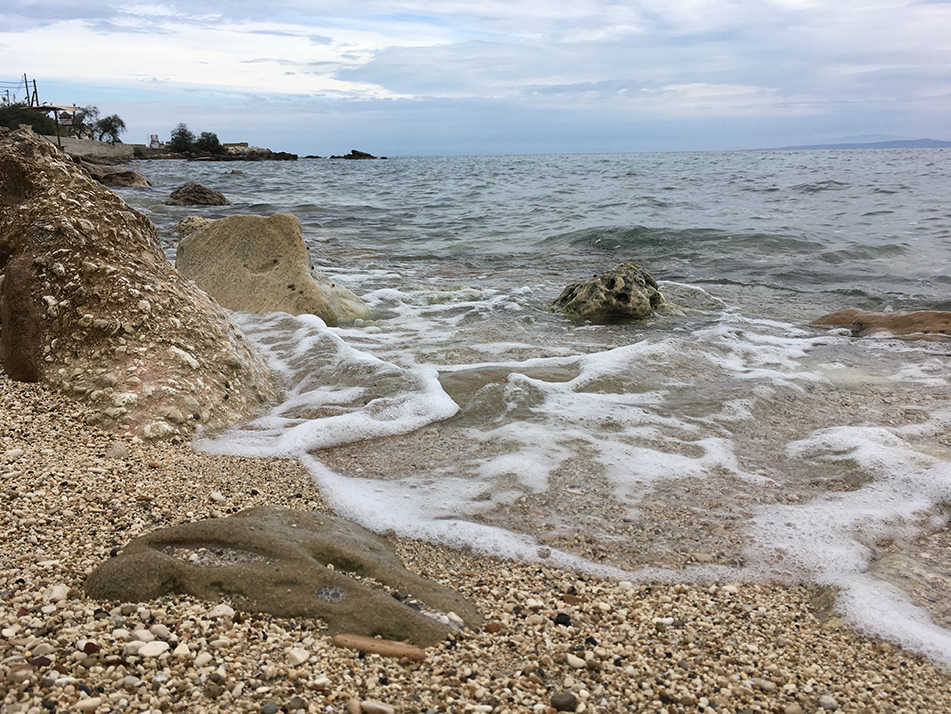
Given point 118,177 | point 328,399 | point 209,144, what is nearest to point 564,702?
point 328,399

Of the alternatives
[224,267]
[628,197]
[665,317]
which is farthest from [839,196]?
[224,267]

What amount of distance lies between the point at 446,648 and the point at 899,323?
18.8 ft

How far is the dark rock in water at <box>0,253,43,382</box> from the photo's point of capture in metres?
3.29

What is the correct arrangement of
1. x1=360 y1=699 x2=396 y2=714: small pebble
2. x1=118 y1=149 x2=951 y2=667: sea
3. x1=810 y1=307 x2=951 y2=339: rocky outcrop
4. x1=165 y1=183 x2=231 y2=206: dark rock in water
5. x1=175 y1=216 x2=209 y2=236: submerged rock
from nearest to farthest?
1. x1=360 y1=699 x2=396 y2=714: small pebble
2. x1=118 y1=149 x2=951 y2=667: sea
3. x1=810 y1=307 x2=951 y2=339: rocky outcrop
4. x1=175 y1=216 x2=209 y2=236: submerged rock
5. x1=165 y1=183 x2=231 y2=206: dark rock in water

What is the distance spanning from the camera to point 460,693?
1646mm

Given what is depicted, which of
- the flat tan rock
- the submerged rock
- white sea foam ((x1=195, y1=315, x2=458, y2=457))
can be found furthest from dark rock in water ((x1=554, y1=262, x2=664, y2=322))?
the flat tan rock

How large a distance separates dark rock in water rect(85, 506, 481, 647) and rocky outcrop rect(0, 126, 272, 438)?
43.9 inches

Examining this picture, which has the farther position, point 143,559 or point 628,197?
point 628,197

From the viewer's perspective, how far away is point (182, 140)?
6366cm

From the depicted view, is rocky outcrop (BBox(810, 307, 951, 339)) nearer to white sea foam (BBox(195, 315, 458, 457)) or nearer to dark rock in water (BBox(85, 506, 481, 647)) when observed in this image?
white sea foam (BBox(195, 315, 458, 457))


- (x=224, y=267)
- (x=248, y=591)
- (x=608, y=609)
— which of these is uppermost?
→ (x=224, y=267)

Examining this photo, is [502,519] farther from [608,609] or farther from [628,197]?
[628,197]

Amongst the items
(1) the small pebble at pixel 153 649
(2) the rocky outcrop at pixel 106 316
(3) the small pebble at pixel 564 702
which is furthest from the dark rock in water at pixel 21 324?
(3) the small pebble at pixel 564 702

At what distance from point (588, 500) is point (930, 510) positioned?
142 cm
